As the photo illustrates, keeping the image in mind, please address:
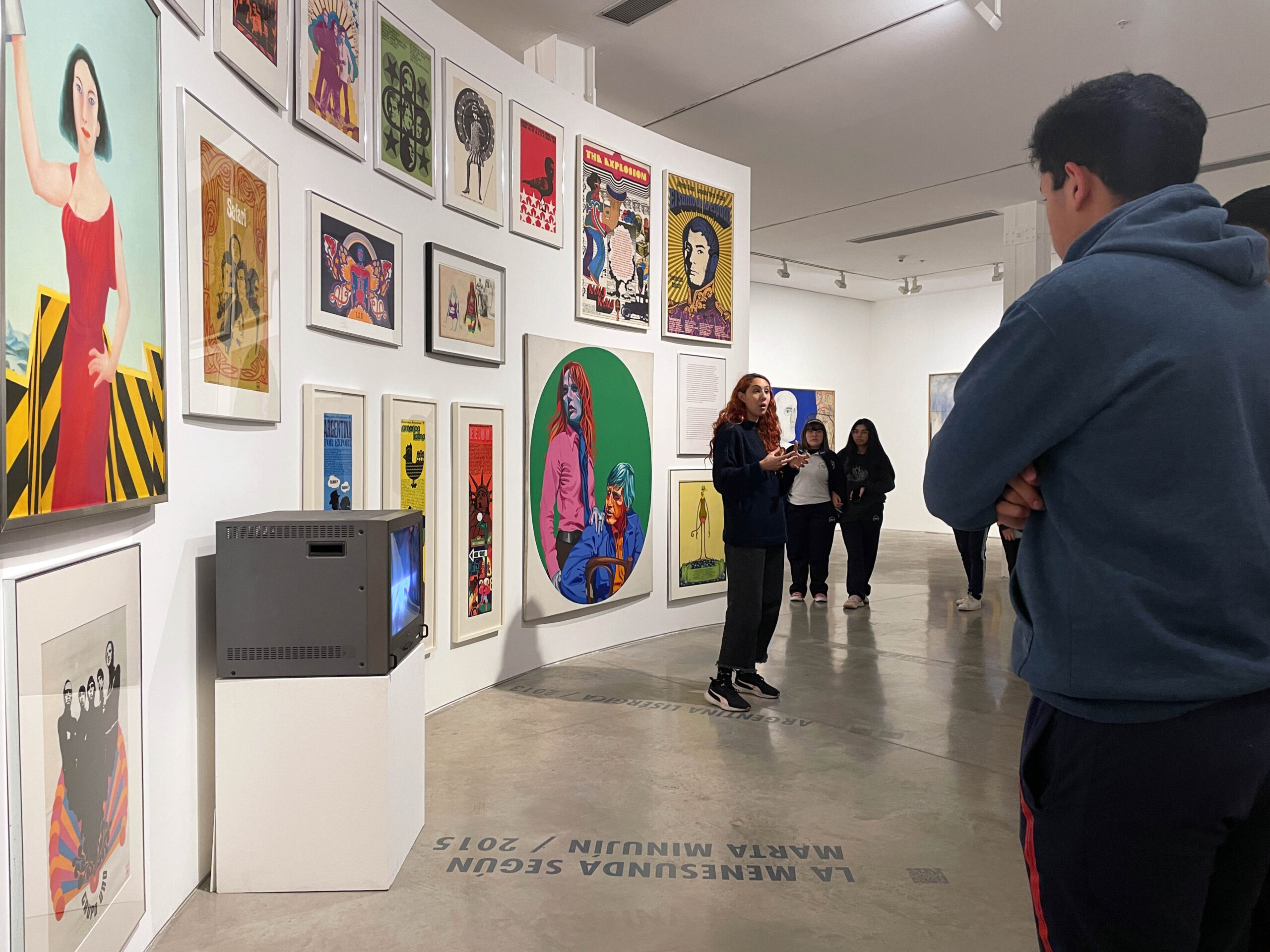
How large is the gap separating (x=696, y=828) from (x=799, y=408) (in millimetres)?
13235

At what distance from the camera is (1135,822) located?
116 centimetres

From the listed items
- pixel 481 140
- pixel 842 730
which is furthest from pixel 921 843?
pixel 481 140

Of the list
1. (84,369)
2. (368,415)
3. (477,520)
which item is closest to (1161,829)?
(84,369)

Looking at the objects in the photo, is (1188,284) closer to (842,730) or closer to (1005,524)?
(1005,524)

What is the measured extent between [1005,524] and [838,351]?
16.1 m

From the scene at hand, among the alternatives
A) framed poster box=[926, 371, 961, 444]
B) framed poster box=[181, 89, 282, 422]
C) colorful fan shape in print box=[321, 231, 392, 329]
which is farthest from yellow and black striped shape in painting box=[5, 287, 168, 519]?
framed poster box=[926, 371, 961, 444]

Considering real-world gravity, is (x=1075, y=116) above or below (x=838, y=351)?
below

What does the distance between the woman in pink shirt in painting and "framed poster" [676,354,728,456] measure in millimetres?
1082

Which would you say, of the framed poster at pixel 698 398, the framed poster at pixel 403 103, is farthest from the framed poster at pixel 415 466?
the framed poster at pixel 698 398

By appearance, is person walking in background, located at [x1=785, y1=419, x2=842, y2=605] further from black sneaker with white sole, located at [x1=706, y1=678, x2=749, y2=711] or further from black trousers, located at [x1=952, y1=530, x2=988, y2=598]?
black sneaker with white sole, located at [x1=706, y1=678, x2=749, y2=711]

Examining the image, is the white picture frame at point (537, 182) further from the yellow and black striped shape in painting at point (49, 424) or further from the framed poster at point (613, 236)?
the yellow and black striped shape in painting at point (49, 424)

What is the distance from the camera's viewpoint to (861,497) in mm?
8055

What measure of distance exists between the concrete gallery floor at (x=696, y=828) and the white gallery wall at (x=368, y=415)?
1.06 ft

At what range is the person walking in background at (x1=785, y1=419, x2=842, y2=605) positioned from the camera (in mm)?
8344
